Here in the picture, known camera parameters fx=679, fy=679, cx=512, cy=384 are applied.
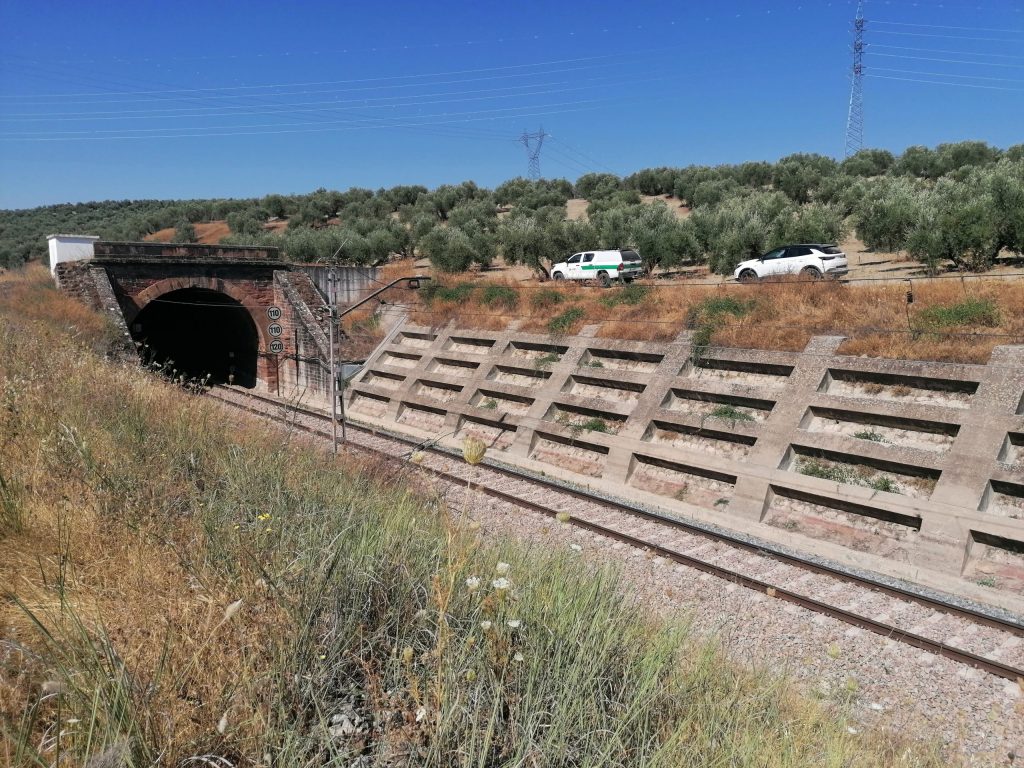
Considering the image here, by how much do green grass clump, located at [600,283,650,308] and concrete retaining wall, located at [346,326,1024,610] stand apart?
6.64 ft

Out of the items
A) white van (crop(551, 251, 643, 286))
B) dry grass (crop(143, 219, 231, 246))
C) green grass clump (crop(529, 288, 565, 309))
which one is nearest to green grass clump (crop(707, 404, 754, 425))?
green grass clump (crop(529, 288, 565, 309))

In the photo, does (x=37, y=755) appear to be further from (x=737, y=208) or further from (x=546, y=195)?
(x=546, y=195)

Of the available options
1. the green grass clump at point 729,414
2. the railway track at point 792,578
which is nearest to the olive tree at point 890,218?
the green grass clump at point 729,414

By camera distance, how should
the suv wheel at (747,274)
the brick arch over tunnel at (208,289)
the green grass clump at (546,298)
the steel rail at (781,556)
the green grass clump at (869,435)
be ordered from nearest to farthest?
the steel rail at (781,556) → the green grass clump at (869,435) → the green grass clump at (546,298) → the suv wheel at (747,274) → the brick arch over tunnel at (208,289)

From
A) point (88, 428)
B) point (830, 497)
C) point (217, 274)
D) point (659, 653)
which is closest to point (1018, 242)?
point (830, 497)

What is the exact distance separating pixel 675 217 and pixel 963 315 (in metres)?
25.1

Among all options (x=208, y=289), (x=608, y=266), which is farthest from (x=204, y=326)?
(x=608, y=266)

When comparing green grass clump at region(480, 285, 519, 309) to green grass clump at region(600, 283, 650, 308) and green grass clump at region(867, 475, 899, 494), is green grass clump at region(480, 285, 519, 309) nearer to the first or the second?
green grass clump at region(600, 283, 650, 308)

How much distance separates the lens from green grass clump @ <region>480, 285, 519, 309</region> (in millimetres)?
24672

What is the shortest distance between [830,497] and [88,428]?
11954 mm

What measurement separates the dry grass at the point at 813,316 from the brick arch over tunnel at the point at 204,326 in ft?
44.0

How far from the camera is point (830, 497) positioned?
12742mm

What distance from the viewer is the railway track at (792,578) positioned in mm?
8578

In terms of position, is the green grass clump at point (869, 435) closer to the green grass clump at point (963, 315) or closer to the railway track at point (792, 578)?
the green grass clump at point (963, 315)
